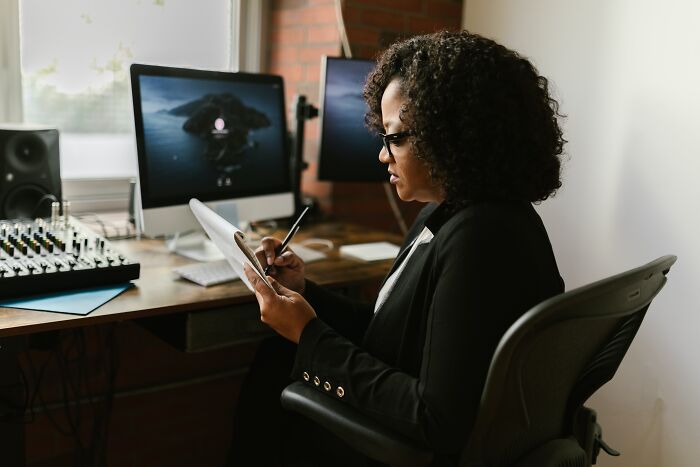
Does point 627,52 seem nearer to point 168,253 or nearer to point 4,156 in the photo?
point 168,253

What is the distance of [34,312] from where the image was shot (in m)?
1.36

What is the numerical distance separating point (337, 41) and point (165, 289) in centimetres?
122

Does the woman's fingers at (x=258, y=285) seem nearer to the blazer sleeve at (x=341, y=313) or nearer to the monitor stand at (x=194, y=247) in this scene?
the blazer sleeve at (x=341, y=313)

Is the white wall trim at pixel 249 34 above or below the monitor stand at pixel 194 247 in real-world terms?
above

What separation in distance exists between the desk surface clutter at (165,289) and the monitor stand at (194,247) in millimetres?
25

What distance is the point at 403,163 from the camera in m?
1.27

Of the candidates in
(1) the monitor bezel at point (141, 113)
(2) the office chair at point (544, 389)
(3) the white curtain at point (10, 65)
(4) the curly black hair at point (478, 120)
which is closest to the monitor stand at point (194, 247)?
(1) the monitor bezel at point (141, 113)

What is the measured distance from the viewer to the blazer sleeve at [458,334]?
3.43ft

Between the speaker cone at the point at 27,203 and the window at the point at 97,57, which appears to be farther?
the window at the point at 97,57

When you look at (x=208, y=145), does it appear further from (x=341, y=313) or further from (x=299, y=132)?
(x=341, y=313)

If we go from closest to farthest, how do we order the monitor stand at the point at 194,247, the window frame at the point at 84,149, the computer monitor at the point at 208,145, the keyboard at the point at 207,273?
the keyboard at the point at 207,273, the computer monitor at the point at 208,145, the monitor stand at the point at 194,247, the window frame at the point at 84,149

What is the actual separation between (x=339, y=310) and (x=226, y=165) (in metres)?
0.63

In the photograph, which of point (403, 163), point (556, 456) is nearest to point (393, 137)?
point (403, 163)

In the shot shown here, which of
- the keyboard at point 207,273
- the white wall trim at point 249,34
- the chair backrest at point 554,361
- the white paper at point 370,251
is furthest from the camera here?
the white wall trim at point 249,34
